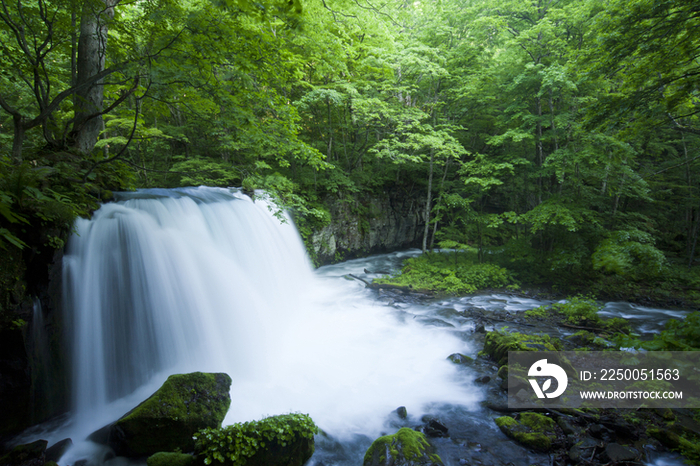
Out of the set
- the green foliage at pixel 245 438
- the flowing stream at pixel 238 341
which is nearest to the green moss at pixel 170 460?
the green foliage at pixel 245 438

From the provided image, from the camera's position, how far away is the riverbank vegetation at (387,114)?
3992mm

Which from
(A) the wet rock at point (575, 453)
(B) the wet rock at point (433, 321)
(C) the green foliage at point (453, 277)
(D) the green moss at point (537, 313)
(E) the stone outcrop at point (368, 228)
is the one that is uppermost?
(E) the stone outcrop at point (368, 228)

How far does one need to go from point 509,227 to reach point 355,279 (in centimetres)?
954

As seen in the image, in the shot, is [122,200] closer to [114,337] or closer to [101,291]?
[101,291]

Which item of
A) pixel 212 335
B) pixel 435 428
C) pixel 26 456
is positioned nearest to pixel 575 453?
pixel 435 428

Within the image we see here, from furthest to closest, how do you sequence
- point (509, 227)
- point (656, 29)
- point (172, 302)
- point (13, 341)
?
point (509, 227) < point (172, 302) < point (656, 29) < point (13, 341)

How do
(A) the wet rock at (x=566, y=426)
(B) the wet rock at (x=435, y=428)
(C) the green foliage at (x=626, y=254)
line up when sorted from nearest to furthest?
1. (A) the wet rock at (x=566, y=426)
2. (B) the wet rock at (x=435, y=428)
3. (C) the green foliage at (x=626, y=254)

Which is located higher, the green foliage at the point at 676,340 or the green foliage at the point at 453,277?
the green foliage at the point at 676,340

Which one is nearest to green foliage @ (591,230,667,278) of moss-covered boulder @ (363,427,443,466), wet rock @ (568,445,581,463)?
wet rock @ (568,445,581,463)

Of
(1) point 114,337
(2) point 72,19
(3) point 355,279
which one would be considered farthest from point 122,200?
(3) point 355,279

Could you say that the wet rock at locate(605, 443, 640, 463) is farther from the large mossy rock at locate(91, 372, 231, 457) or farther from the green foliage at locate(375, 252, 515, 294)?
the green foliage at locate(375, 252, 515, 294)

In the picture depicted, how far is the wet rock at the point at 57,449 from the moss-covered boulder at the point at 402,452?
342 cm

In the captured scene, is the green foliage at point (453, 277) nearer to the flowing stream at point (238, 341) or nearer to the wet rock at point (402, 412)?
the flowing stream at point (238, 341)

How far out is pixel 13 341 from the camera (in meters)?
3.32
